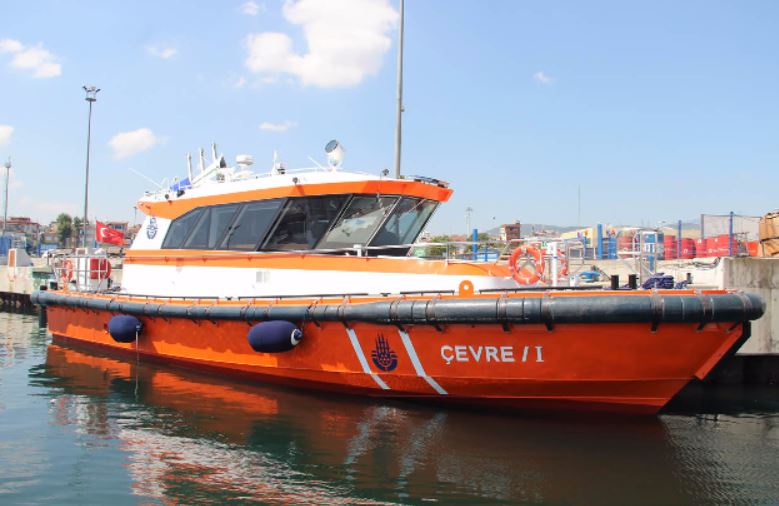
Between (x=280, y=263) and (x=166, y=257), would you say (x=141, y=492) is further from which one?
(x=166, y=257)

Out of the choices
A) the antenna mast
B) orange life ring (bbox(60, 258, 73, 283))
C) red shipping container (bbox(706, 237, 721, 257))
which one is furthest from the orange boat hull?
red shipping container (bbox(706, 237, 721, 257))

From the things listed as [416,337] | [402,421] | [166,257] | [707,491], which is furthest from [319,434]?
[166,257]

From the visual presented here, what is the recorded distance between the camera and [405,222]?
311 inches

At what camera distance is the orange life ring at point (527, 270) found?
6387 millimetres

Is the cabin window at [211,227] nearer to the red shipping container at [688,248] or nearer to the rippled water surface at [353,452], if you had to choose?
the rippled water surface at [353,452]

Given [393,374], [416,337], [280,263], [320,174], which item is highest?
[320,174]

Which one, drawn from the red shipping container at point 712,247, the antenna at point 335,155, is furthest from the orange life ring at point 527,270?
the red shipping container at point 712,247

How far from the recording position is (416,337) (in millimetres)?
6203

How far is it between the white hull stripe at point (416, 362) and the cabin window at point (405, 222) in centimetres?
175

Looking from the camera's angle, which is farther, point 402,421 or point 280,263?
point 280,263

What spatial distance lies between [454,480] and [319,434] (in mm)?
1646

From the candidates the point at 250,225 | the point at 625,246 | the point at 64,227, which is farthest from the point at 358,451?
the point at 64,227

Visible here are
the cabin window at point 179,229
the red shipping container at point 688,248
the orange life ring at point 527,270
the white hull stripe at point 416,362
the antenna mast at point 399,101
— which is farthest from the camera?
the red shipping container at point 688,248

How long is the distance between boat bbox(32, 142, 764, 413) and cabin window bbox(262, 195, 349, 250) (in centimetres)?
2
